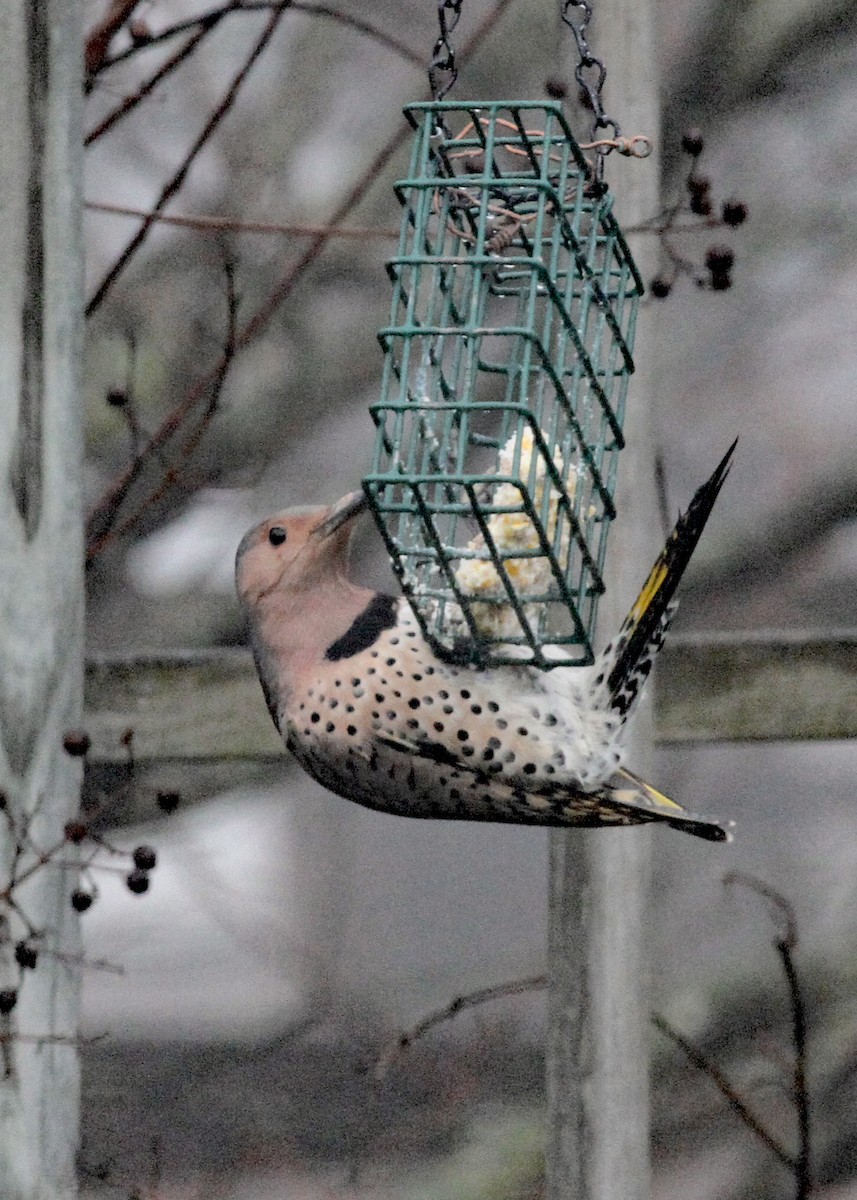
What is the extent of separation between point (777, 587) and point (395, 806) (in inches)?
105

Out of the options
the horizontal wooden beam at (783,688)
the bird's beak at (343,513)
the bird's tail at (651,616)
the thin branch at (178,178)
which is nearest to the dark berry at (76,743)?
the bird's beak at (343,513)

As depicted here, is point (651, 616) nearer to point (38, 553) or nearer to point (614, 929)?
point (614, 929)

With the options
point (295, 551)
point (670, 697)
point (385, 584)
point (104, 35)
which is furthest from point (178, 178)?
point (385, 584)

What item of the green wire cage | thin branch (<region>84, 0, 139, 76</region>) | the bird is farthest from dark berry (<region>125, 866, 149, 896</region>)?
thin branch (<region>84, 0, 139, 76</region>)

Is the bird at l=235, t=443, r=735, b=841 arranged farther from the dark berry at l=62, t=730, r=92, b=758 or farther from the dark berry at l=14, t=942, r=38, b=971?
the dark berry at l=14, t=942, r=38, b=971

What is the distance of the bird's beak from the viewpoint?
8.91 feet

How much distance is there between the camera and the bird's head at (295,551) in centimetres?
286

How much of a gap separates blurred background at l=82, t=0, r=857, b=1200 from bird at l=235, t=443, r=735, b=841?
4.61 feet

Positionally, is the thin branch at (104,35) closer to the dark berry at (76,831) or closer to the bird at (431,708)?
the bird at (431,708)

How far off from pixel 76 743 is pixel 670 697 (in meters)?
0.86

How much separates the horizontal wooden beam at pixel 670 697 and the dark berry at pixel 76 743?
245 millimetres

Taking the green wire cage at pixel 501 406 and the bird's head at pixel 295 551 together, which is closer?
the green wire cage at pixel 501 406

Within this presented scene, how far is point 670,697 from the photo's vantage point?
2984mm

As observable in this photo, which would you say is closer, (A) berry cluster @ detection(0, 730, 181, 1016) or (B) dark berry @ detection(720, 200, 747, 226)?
(A) berry cluster @ detection(0, 730, 181, 1016)
